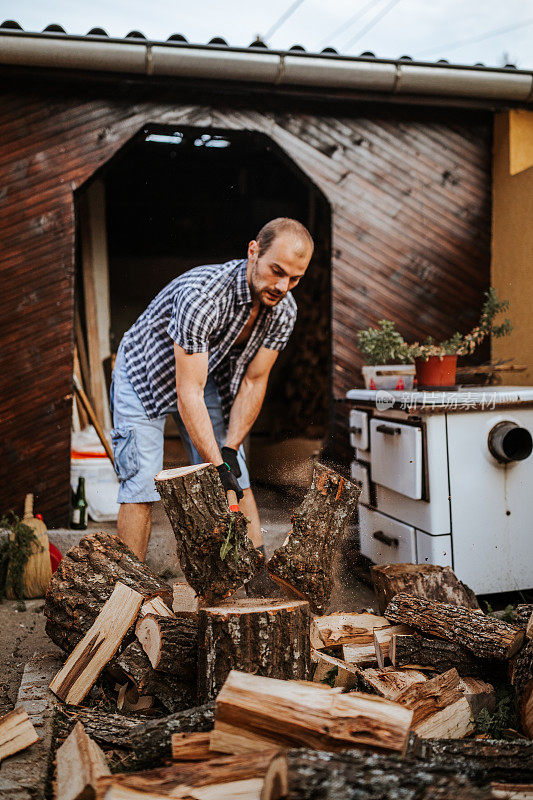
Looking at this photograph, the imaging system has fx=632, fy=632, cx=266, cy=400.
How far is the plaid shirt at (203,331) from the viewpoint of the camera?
2844 mm

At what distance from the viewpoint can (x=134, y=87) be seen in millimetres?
3908

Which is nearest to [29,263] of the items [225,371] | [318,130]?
[225,371]

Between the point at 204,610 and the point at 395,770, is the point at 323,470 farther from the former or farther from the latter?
the point at 395,770

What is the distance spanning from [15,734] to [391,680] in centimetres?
108

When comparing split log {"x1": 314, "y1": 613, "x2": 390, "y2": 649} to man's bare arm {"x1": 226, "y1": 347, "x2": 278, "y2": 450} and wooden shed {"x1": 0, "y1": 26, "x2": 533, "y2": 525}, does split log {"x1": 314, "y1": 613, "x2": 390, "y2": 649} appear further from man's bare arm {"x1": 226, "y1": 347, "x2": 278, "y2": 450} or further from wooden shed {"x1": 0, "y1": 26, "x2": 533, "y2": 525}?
A: wooden shed {"x1": 0, "y1": 26, "x2": 533, "y2": 525}

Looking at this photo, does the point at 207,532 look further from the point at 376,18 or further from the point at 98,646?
the point at 376,18

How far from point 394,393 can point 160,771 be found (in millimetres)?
2324

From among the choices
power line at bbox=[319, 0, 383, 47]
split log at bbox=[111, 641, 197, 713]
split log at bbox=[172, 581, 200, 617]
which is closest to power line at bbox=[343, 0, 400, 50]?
power line at bbox=[319, 0, 383, 47]

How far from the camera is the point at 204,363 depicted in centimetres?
284

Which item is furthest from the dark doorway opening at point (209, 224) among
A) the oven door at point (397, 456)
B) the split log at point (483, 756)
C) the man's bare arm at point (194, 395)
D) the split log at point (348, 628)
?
the split log at point (483, 756)

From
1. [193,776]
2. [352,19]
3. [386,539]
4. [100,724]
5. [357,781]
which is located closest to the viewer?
[357,781]

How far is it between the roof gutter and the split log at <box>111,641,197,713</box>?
125 inches

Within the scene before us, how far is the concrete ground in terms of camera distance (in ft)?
9.00

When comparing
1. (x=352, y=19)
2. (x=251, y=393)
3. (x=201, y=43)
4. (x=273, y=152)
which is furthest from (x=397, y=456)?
(x=352, y=19)
